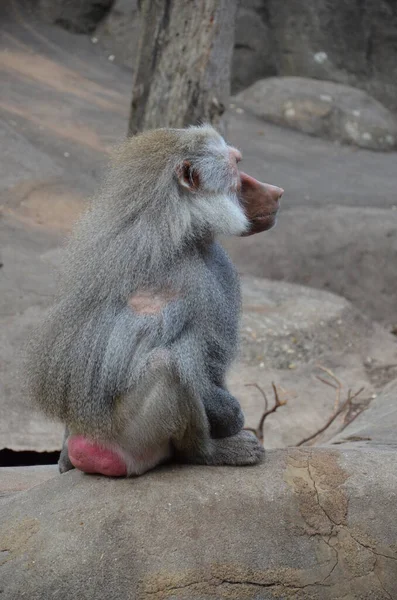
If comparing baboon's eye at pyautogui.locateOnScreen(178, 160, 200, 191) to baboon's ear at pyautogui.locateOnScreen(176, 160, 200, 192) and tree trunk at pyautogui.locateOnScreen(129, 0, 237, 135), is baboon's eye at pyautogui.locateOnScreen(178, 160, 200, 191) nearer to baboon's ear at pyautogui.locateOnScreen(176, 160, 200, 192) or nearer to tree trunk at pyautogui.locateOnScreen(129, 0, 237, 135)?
baboon's ear at pyautogui.locateOnScreen(176, 160, 200, 192)

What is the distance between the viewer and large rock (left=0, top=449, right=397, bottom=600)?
114 inches

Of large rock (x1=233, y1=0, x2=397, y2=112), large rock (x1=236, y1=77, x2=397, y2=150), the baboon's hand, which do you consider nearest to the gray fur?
the baboon's hand

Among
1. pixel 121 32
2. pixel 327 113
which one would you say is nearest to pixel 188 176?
pixel 327 113

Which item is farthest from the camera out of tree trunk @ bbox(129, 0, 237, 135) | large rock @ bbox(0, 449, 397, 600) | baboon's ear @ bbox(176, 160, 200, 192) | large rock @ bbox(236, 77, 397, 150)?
large rock @ bbox(236, 77, 397, 150)

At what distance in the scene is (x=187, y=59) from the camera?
672 centimetres

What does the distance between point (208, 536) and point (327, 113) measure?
10.2 m

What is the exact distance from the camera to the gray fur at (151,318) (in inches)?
118

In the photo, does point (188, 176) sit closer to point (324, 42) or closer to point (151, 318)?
point (151, 318)

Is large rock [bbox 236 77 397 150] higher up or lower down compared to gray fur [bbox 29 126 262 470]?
lower down

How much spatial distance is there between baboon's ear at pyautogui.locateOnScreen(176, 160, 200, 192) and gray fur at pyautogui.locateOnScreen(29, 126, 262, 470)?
0.02 meters

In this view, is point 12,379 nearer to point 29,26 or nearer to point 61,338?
point 61,338

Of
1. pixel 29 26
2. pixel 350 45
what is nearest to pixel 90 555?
pixel 29 26

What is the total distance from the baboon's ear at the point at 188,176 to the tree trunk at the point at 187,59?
355 cm

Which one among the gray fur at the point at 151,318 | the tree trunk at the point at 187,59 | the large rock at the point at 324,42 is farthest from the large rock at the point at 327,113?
the gray fur at the point at 151,318
